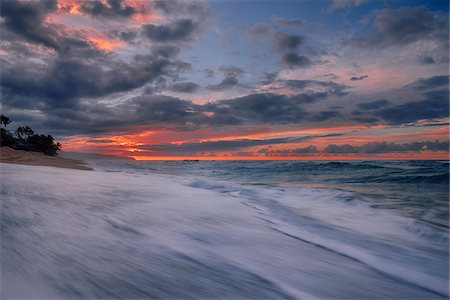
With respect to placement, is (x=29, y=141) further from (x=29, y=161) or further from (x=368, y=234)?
(x=368, y=234)

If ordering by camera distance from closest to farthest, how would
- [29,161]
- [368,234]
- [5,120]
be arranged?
1. [368,234]
2. [29,161]
3. [5,120]

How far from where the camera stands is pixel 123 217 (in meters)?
3.54

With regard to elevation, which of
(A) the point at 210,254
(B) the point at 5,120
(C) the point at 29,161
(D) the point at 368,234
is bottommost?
(D) the point at 368,234

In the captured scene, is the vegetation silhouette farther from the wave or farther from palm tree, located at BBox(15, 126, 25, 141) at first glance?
the wave

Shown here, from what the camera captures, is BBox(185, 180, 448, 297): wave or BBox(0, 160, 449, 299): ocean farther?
BBox(185, 180, 448, 297): wave

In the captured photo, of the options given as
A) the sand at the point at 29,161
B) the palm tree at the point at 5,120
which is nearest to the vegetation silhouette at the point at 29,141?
the palm tree at the point at 5,120

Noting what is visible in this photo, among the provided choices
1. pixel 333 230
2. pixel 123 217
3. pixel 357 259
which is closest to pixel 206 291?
pixel 357 259

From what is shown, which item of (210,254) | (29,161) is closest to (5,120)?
(29,161)

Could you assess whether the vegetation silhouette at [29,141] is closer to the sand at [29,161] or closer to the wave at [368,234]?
the sand at [29,161]

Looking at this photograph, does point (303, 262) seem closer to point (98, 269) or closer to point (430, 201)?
point (98, 269)

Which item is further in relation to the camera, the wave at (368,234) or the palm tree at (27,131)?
the palm tree at (27,131)

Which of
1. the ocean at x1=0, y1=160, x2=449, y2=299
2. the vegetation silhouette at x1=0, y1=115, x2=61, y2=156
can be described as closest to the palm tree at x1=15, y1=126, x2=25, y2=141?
Answer: the vegetation silhouette at x1=0, y1=115, x2=61, y2=156

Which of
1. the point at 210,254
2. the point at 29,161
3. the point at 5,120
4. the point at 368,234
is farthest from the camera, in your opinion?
the point at 5,120

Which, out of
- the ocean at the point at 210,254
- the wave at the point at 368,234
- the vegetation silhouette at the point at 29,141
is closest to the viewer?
the ocean at the point at 210,254
